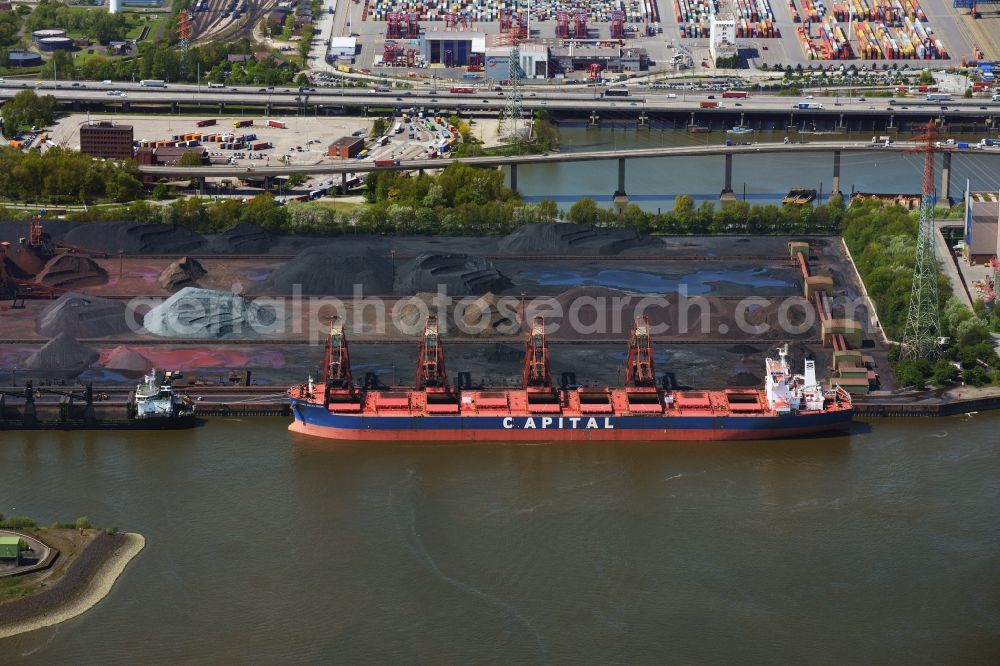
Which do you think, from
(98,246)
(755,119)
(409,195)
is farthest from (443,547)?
(755,119)

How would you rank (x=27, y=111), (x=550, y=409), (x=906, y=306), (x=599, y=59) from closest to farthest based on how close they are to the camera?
1. (x=550, y=409)
2. (x=906, y=306)
3. (x=27, y=111)
4. (x=599, y=59)

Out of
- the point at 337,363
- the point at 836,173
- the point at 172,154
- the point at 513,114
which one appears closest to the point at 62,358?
the point at 337,363

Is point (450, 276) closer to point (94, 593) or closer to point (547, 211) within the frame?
point (547, 211)

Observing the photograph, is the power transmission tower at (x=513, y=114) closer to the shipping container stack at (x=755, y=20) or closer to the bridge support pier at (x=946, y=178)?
the shipping container stack at (x=755, y=20)

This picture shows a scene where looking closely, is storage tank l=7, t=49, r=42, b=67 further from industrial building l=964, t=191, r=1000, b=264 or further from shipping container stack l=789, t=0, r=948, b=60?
industrial building l=964, t=191, r=1000, b=264

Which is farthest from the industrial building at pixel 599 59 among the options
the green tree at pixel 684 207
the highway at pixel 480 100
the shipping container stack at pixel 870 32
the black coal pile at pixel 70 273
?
the black coal pile at pixel 70 273

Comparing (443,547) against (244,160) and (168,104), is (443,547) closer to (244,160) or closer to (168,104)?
(244,160)
